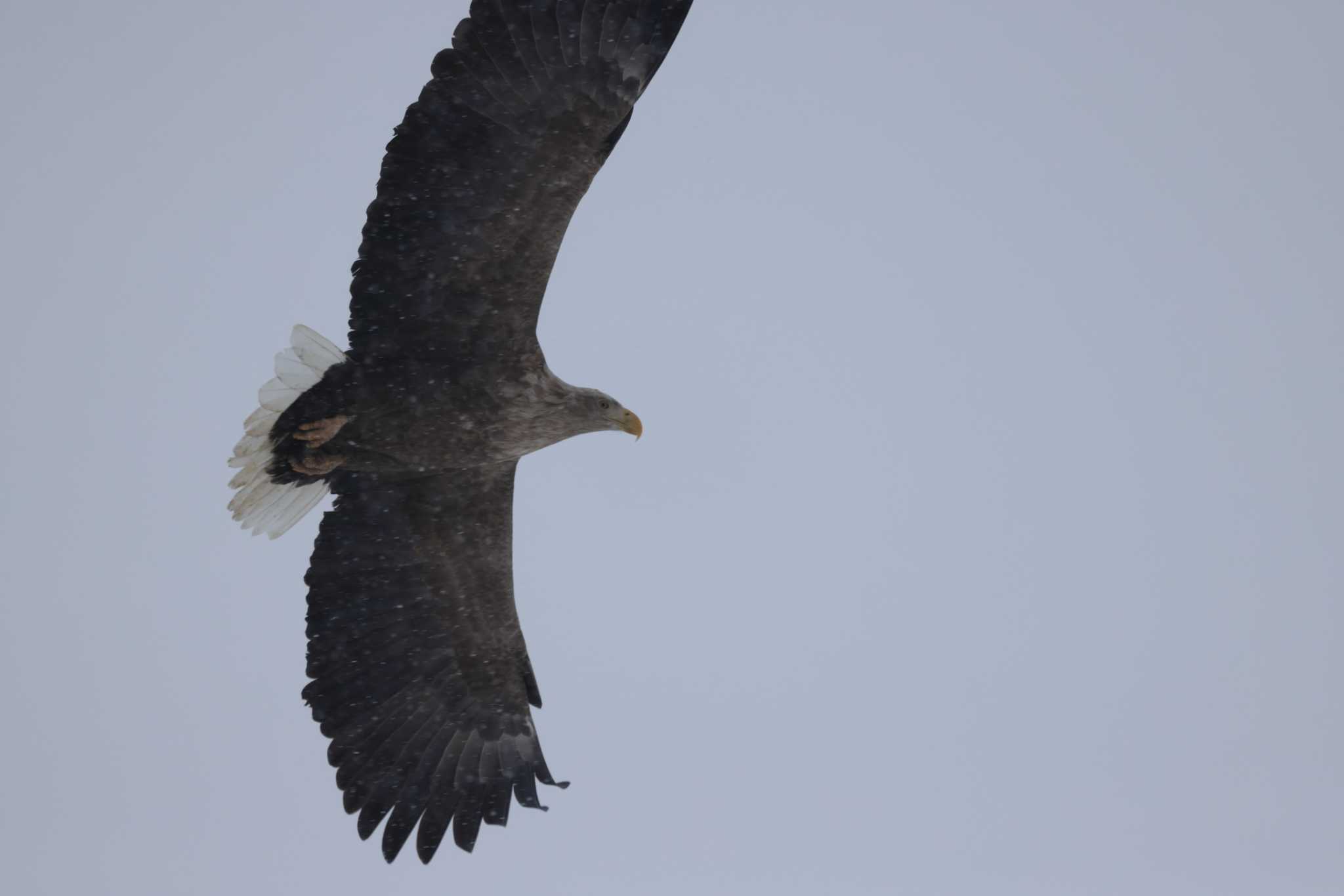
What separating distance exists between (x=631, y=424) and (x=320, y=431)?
1606mm

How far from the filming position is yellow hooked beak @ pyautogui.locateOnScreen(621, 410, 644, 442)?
23.3 feet

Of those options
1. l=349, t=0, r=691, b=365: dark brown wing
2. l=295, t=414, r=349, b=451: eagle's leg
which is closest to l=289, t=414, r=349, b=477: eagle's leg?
l=295, t=414, r=349, b=451: eagle's leg

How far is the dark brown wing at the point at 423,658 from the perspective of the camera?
7.22m

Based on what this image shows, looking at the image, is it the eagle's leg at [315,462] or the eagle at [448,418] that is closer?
the eagle at [448,418]

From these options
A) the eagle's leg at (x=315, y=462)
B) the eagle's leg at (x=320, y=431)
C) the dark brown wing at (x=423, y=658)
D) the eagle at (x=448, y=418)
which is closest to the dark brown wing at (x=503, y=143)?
the eagle at (x=448, y=418)

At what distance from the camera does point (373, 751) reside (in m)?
7.28

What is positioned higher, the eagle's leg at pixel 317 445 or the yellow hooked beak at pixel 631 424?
the yellow hooked beak at pixel 631 424

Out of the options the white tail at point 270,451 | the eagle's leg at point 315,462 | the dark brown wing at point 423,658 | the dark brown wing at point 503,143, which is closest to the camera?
the dark brown wing at point 503,143

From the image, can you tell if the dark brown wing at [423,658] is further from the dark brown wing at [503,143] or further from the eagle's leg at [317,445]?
the dark brown wing at [503,143]

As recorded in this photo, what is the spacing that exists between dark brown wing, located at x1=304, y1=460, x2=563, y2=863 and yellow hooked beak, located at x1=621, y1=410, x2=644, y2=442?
2.36 feet

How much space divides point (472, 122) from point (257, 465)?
2213mm

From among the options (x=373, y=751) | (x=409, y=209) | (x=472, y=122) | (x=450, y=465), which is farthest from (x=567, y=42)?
(x=373, y=751)

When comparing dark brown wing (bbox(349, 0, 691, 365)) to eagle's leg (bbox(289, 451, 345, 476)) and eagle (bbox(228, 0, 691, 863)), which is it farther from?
eagle's leg (bbox(289, 451, 345, 476))

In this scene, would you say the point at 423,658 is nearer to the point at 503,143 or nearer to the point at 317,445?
the point at 317,445
